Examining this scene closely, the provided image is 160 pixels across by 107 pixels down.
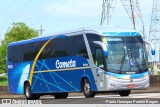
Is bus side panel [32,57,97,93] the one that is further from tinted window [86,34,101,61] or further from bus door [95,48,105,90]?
tinted window [86,34,101,61]

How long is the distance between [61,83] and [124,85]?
170 inches

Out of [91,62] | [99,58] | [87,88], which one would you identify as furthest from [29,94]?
[99,58]

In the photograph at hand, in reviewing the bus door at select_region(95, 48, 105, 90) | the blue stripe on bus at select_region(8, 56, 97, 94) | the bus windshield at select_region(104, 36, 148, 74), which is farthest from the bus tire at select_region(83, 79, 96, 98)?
the bus windshield at select_region(104, 36, 148, 74)

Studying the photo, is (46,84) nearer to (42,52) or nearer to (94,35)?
(42,52)

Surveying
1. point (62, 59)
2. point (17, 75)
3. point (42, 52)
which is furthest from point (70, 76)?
point (17, 75)

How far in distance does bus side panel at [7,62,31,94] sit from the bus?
3.30 feet

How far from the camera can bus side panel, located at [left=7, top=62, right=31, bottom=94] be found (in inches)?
1282

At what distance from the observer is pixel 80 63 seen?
1090 inches

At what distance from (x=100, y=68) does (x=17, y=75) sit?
8.24 metres

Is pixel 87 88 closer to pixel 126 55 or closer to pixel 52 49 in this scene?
pixel 126 55

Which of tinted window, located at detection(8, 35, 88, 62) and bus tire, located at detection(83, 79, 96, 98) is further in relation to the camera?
tinted window, located at detection(8, 35, 88, 62)

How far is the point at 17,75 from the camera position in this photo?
33.5 meters

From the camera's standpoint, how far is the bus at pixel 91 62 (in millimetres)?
26609

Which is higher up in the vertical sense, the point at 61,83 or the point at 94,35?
the point at 94,35
